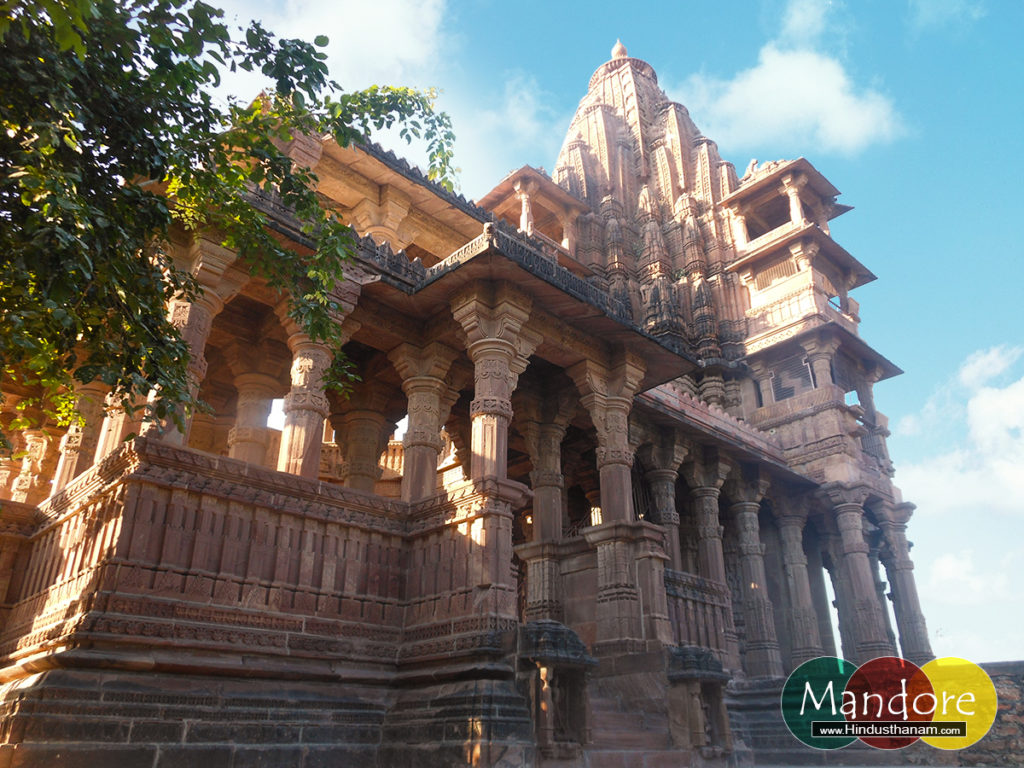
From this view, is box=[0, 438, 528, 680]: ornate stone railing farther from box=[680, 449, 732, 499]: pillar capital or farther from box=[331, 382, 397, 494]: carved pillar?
box=[680, 449, 732, 499]: pillar capital

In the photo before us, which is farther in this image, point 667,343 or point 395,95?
point 667,343

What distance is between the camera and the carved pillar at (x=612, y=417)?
11812 millimetres

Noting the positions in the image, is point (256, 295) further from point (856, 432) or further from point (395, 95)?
point (856, 432)

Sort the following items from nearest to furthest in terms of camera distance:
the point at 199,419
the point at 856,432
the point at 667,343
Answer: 1. the point at 667,343
2. the point at 199,419
3. the point at 856,432

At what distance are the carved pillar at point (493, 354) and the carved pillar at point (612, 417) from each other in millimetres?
1489

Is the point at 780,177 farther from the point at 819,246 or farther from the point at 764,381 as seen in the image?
the point at 764,381

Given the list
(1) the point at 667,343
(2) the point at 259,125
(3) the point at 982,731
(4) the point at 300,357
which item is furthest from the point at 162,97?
(3) the point at 982,731

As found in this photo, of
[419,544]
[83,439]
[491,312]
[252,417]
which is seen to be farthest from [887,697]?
[83,439]

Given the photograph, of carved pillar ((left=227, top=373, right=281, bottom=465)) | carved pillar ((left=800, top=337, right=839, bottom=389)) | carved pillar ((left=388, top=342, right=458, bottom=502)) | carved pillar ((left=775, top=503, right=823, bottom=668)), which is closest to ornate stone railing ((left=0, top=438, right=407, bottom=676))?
carved pillar ((left=388, top=342, right=458, bottom=502))

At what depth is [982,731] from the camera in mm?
14055

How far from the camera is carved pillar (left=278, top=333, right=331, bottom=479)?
30.7 ft

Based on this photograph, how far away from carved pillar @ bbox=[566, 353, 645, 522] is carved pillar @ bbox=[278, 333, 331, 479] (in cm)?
422

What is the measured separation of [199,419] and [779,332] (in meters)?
17.9

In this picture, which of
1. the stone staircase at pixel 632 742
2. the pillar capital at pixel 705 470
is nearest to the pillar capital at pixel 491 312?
the stone staircase at pixel 632 742
